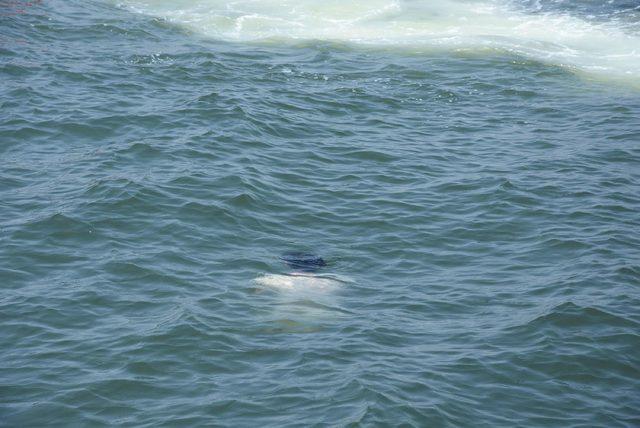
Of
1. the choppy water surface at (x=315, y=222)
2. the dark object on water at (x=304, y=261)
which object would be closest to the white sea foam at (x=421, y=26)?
the choppy water surface at (x=315, y=222)

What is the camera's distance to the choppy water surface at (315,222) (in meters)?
9.45

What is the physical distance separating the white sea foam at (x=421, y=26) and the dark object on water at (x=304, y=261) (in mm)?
11026

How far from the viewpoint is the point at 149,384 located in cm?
942

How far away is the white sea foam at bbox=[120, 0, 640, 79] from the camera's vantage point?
21891mm

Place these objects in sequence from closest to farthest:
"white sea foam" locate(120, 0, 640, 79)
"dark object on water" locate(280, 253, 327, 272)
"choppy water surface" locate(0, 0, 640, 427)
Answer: "choppy water surface" locate(0, 0, 640, 427), "dark object on water" locate(280, 253, 327, 272), "white sea foam" locate(120, 0, 640, 79)

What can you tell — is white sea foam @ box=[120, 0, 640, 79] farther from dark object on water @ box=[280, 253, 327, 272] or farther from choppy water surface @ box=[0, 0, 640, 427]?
dark object on water @ box=[280, 253, 327, 272]

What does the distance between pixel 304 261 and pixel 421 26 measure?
Answer: 1344 centimetres

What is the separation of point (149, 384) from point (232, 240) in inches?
154

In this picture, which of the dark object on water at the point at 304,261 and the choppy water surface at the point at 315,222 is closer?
the choppy water surface at the point at 315,222

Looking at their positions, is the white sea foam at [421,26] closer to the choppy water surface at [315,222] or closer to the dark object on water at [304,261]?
the choppy water surface at [315,222]

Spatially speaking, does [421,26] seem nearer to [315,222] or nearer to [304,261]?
[315,222]

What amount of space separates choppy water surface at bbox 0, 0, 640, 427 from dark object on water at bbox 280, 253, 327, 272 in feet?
0.56

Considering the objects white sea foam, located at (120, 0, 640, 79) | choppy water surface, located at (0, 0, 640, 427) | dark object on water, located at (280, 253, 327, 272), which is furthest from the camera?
white sea foam, located at (120, 0, 640, 79)

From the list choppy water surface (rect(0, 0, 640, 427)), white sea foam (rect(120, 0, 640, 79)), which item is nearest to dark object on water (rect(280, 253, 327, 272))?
choppy water surface (rect(0, 0, 640, 427))
